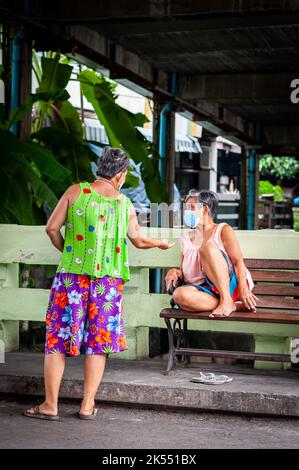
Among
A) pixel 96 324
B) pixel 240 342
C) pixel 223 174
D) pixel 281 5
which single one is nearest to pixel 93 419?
pixel 96 324

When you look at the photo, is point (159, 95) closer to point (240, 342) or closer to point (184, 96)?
point (184, 96)

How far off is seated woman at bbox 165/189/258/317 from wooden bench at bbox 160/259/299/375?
0.09 meters

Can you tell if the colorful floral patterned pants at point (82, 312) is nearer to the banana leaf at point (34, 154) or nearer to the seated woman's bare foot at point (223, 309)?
the seated woman's bare foot at point (223, 309)

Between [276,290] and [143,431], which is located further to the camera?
[276,290]

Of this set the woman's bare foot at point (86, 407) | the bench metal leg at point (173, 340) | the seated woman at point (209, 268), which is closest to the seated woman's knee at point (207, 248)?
the seated woman at point (209, 268)

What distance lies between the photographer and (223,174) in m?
37.8

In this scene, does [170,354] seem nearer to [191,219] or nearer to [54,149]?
[191,219]

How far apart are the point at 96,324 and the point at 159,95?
1214cm

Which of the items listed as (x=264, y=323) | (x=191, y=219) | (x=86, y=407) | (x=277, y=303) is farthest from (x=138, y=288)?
(x=86, y=407)

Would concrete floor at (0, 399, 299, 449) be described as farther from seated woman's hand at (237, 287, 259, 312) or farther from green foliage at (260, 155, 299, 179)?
green foliage at (260, 155, 299, 179)

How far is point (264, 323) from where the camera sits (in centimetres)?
707

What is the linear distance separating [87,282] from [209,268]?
1047 mm

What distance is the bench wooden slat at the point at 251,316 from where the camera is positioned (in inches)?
251

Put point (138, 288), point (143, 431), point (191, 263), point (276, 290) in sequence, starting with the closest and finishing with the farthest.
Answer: point (143, 431) < point (191, 263) < point (276, 290) < point (138, 288)
